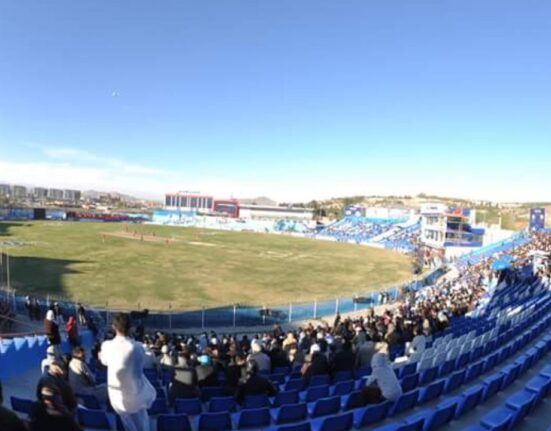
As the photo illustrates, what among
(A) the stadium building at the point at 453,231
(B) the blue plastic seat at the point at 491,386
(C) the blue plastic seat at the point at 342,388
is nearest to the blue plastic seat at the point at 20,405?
(C) the blue plastic seat at the point at 342,388

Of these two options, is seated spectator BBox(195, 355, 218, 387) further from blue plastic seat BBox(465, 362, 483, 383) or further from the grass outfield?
the grass outfield

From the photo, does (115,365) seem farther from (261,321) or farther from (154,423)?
(261,321)

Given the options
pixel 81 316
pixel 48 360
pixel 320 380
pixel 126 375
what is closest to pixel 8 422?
pixel 126 375

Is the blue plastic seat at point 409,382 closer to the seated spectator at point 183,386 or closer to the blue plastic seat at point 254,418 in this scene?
the blue plastic seat at point 254,418

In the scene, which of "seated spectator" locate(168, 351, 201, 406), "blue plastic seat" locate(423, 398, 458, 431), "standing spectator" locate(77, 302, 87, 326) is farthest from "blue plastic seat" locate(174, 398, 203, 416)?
"standing spectator" locate(77, 302, 87, 326)

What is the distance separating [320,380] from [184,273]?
2872 cm

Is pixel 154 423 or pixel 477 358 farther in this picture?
pixel 477 358

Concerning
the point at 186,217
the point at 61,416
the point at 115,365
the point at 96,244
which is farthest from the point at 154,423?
the point at 186,217

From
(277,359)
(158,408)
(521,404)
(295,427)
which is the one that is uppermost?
(521,404)

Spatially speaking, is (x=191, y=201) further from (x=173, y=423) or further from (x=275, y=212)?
(x=173, y=423)

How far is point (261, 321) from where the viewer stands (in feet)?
66.5

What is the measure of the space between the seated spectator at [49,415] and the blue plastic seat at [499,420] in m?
4.75

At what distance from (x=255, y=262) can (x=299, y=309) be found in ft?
79.0

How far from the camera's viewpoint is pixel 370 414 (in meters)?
6.27
